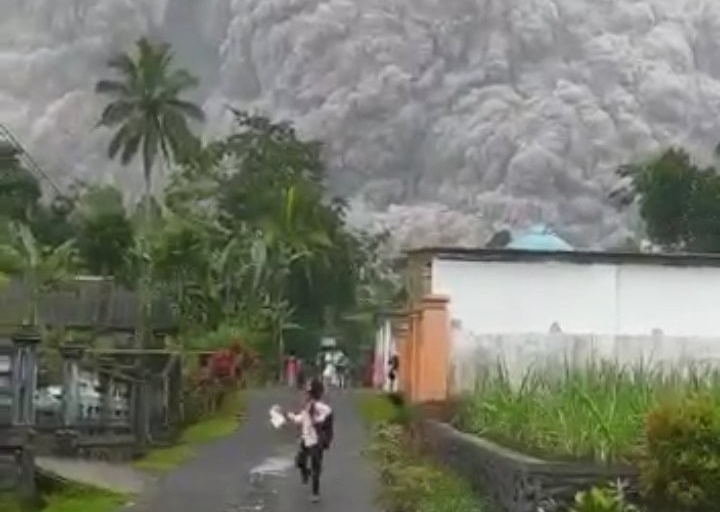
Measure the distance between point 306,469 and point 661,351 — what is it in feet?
21.9

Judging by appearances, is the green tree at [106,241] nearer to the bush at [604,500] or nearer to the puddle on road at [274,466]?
the puddle on road at [274,466]

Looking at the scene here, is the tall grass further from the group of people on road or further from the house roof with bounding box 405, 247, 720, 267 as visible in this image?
the group of people on road

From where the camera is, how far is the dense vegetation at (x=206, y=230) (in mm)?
40781

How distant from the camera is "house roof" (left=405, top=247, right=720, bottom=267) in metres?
25.1

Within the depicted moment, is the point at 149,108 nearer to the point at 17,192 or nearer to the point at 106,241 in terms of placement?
the point at 17,192

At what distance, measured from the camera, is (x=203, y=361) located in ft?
111

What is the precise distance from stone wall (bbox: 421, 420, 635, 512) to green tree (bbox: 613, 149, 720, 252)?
44.5 m

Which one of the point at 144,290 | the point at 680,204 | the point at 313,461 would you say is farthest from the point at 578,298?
the point at 680,204

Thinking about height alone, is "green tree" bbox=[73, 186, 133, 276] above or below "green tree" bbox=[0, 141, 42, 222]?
below

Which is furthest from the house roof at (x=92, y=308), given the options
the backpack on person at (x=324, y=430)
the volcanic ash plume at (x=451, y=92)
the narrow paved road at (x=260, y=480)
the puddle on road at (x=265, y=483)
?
the volcanic ash plume at (x=451, y=92)

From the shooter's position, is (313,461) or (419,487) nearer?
(419,487)

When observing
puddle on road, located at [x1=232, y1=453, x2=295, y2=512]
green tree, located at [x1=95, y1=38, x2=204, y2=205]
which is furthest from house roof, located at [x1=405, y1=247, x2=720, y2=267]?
green tree, located at [x1=95, y1=38, x2=204, y2=205]

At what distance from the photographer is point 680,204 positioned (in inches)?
2322

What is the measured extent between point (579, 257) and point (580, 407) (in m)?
12.7
